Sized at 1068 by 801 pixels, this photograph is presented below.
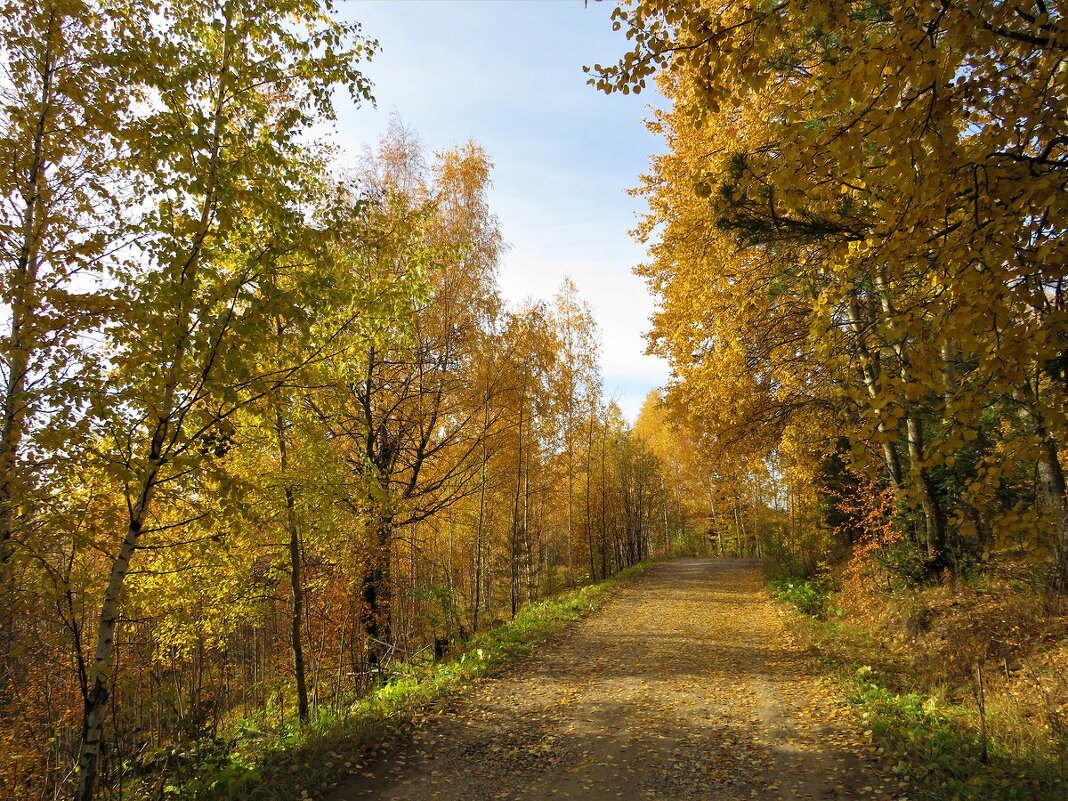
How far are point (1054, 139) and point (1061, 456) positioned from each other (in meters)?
10.0

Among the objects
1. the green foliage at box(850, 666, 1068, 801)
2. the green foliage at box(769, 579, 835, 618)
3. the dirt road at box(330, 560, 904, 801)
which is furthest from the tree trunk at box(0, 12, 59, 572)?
the green foliage at box(769, 579, 835, 618)

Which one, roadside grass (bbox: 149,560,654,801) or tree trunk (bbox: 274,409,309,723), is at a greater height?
tree trunk (bbox: 274,409,309,723)

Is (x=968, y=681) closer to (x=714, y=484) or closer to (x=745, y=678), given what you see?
(x=745, y=678)

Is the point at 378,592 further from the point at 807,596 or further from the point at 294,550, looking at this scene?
the point at 807,596

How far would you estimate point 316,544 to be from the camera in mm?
7902

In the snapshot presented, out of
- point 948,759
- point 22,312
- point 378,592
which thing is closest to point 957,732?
point 948,759

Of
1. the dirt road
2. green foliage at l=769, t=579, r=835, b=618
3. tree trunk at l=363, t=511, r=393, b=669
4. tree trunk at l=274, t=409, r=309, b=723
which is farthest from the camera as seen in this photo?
green foliage at l=769, t=579, r=835, b=618

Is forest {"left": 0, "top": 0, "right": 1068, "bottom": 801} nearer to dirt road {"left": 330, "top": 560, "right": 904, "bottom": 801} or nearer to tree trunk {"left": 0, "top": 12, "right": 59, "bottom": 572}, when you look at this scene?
tree trunk {"left": 0, "top": 12, "right": 59, "bottom": 572}

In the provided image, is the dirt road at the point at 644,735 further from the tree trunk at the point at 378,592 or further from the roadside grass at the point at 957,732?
the tree trunk at the point at 378,592

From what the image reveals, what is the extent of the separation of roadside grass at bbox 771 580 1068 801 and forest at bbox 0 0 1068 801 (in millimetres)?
2113

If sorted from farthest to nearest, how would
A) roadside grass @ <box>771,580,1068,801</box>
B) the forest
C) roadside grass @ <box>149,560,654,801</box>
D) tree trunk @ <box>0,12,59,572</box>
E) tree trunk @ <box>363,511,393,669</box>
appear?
tree trunk @ <box>363,511,393,669</box>
roadside grass @ <box>149,560,654,801</box>
roadside grass @ <box>771,580,1068,801</box>
tree trunk @ <box>0,12,59,572</box>
the forest

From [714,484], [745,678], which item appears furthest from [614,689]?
[714,484]

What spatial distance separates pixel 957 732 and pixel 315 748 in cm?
598

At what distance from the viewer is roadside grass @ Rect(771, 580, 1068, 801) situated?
418 cm
